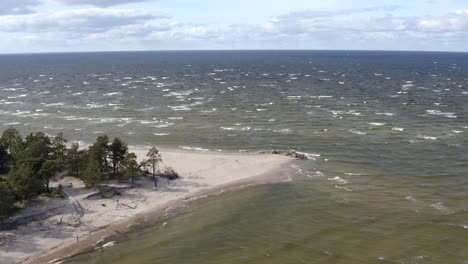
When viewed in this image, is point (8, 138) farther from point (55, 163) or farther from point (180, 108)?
point (180, 108)

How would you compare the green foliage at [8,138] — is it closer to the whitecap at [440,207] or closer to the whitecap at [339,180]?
the whitecap at [339,180]

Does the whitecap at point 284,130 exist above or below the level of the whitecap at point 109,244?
above

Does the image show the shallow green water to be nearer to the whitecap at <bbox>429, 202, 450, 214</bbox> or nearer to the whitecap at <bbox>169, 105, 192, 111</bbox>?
the whitecap at <bbox>429, 202, 450, 214</bbox>

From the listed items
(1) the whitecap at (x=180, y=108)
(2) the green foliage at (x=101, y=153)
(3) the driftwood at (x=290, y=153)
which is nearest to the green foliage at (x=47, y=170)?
(2) the green foliage at (x=101, y=153)

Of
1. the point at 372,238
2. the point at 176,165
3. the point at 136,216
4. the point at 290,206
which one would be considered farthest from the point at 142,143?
the point at 372,238

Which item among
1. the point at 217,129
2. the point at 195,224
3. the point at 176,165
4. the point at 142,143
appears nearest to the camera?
the point at 195,224

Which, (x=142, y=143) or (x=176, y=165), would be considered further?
(x=142, y=143)

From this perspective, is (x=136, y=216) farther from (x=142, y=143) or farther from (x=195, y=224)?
(x=142, y=143)
